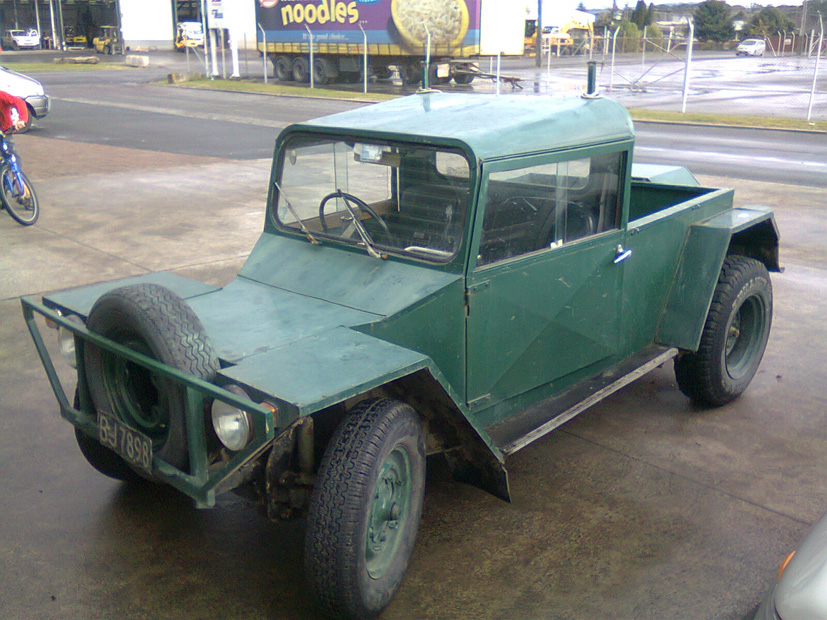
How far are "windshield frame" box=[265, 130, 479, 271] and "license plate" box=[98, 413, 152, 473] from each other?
1.28m

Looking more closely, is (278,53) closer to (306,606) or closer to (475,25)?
(475,25)

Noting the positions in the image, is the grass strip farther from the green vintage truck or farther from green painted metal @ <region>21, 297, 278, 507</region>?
green painted metal @ <region>21, 297, 278, 507</region>

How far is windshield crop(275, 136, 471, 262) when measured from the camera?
11.4 feet

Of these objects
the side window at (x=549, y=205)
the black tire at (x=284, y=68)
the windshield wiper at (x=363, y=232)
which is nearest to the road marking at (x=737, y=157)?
the side window at (x=549, y=205)

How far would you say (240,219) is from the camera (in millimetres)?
9453

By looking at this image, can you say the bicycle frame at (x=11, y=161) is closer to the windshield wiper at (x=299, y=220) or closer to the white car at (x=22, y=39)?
the windshield wiper at (x=299, y=220)

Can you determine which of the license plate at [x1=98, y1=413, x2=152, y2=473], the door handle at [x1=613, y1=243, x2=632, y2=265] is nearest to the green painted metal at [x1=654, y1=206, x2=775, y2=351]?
the door handle at [x1=613, y1=243, x2=632, y2=265]

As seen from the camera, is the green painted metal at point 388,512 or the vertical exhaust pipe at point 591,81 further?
the vertical exhaust pipe at point 591,81

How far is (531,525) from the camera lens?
3.56 m

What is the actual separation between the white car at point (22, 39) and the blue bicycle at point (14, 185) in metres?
52.8

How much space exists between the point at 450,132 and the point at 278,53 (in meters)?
31.4

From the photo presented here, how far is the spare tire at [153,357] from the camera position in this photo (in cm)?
275

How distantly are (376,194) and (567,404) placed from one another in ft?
4.49

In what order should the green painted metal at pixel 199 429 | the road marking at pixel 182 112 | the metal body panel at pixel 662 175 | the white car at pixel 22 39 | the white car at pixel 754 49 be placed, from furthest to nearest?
1. the white car at pixel 754 49
2. the white car at pixel 22 39
3. the road marking at pixel 182 112
4. the metal body panel at pixel 662 175
5. the green painted metal at pixel 199 429
